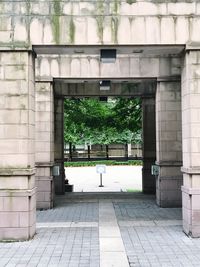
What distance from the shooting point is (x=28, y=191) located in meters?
8.84

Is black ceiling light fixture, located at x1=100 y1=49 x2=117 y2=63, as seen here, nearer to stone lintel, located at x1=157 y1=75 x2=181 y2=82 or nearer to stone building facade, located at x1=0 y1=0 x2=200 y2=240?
stone building facade, located at x1=0 y1=0 x2=200 y2=240

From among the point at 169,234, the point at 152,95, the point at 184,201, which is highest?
the point at 152,95

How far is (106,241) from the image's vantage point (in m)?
8.68

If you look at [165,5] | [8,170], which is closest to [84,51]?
[165,5]

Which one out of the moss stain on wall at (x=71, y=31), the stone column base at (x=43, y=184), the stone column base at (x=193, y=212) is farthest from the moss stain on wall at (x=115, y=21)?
the stone column base at (x=43, y=184)

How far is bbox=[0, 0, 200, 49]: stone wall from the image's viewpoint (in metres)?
9.08

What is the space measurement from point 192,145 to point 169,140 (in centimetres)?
468

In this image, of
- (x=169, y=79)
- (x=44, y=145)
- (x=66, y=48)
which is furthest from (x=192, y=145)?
(x=44, y=145)

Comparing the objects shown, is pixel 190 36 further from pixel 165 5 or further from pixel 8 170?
pixel 8 170

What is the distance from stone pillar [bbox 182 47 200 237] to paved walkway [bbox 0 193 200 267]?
494 mm

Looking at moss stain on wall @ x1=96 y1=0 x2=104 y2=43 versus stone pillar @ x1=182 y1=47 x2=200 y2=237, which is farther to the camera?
moss stain on wall @ x1=96 y1=0 x2=104 y2=43

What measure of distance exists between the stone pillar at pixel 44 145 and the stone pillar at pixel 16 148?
4328mm

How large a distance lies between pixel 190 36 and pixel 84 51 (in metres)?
2.66

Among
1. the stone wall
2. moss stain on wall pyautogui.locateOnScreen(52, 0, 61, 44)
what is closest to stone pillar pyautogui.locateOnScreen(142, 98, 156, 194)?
the stone wall
